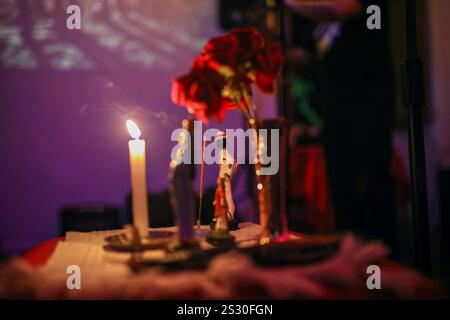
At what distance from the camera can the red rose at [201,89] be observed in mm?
796

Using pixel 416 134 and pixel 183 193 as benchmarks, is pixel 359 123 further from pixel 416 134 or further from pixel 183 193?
pixel 183 193

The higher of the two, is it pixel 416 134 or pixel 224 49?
pixel 224 49

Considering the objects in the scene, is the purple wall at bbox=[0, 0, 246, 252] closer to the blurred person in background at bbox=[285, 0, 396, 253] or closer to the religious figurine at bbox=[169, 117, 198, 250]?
the blurred person in background at bbox=[285, 0, 396, 253]

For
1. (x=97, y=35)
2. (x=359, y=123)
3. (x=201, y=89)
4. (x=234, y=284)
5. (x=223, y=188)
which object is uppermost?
(x=97, y=35)

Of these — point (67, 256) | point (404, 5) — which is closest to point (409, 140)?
point (404, 5)

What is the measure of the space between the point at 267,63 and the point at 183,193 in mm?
297

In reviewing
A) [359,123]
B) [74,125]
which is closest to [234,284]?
[359,123]

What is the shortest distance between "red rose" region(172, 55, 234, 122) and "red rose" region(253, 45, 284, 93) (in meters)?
0.08

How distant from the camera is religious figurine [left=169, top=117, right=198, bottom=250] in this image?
0.73 meters

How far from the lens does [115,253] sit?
792mm

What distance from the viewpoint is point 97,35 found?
2.62m

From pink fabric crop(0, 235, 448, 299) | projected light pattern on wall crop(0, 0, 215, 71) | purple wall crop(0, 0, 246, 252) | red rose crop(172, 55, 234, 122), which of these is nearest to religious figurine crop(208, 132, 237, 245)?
red rose crop(172, 55, 234, 122)

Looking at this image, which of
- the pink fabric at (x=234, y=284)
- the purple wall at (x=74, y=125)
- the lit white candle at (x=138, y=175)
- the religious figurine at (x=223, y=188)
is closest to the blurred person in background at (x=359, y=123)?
the purple wall at (x=74, y=125)

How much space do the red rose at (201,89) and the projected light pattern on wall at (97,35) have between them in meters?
1.92
